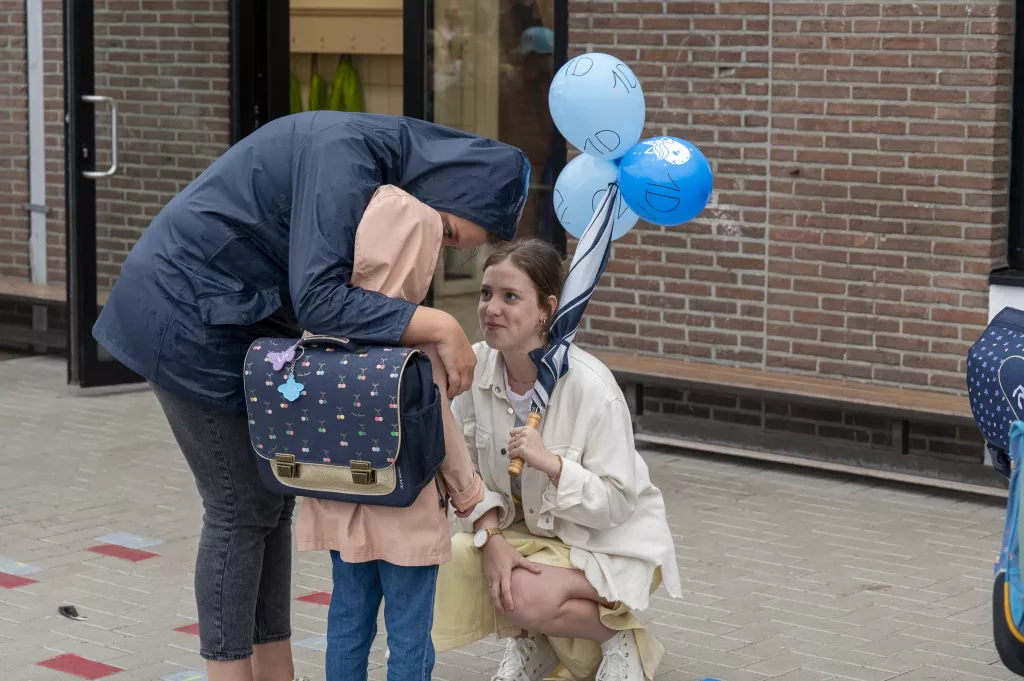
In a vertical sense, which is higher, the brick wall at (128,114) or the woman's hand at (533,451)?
the brick wall at (128,114)

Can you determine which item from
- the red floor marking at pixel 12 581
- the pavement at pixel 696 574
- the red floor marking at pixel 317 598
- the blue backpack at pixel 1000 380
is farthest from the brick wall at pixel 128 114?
the blue backpack at pixel 1000 380

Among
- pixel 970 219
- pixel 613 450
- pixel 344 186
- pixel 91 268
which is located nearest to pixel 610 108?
pixel 613 450

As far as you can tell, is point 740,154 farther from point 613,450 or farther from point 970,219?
point 613,450

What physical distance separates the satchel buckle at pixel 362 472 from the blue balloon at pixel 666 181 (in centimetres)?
128

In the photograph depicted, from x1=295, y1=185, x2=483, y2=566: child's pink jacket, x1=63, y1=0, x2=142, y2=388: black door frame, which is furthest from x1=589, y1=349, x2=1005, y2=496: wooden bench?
x1=295, y1=185, x2=483, y2=566: child's pink jacket

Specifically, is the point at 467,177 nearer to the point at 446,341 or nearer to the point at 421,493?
the point at 446,341

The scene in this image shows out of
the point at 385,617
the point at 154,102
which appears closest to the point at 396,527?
the point at 385,617

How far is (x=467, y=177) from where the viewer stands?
3.11 meters

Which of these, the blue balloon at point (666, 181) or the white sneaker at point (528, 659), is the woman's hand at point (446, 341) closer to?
the blue balloon at point (666, 181)

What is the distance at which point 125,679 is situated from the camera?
4121 mm

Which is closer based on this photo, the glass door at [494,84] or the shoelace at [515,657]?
the shoelace at [515,657]

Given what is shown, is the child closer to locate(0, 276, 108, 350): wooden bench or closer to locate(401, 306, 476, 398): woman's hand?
locate(401, 306, 476, 398): woman's hand

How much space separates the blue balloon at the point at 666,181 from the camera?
3934 millimetres

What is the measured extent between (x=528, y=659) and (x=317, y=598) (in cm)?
106
